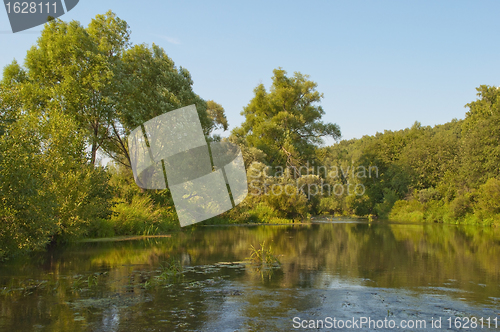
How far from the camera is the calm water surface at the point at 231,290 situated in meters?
6.87

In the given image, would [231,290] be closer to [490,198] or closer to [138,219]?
[138,219]

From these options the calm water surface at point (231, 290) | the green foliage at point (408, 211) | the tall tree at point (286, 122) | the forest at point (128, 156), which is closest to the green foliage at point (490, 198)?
the forest at point (128, 156)

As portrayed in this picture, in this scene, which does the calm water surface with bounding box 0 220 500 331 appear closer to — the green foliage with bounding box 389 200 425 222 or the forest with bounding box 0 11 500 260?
the forest with bounding box 0 11 500 260

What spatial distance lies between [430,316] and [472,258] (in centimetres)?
905

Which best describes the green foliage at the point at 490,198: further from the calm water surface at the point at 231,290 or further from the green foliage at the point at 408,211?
the calm water surface at the point at 231,290

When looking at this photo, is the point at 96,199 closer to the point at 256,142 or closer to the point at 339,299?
the point at 339,299

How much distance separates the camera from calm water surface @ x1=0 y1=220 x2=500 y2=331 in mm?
6867

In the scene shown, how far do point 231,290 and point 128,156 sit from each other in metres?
23.1

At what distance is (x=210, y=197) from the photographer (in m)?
33.6

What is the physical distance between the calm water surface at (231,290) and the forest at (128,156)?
2479mm

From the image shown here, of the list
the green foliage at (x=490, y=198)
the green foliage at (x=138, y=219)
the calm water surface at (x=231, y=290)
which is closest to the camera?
the calm water surface at (x=231, y=290)

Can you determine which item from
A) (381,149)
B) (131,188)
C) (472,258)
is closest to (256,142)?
(131,188)

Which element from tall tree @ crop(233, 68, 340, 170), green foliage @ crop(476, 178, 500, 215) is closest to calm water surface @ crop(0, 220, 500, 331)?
green foliage @ crop(476, 178, 500, 215)

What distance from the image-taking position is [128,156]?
30266mm
